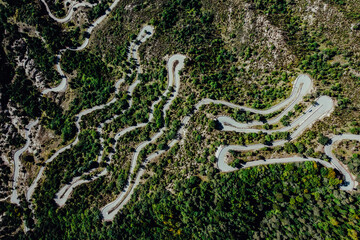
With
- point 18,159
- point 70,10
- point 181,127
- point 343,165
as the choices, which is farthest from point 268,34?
point 18,159

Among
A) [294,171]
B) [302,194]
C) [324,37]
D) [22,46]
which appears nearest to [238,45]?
[324,37]

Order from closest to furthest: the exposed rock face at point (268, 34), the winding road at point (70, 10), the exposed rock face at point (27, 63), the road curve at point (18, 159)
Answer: the exposed rock face at point (268, 34), the winding road at point (70, 10), the exposed rock face at point (27, 63), the road curve at point (18, 159)

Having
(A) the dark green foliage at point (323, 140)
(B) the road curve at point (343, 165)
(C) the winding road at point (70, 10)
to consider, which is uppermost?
(C) the winding road at point (70, 10)

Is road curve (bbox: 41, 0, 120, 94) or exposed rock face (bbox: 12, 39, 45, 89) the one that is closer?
road curve (bbox: 41, 0, 120, 94)

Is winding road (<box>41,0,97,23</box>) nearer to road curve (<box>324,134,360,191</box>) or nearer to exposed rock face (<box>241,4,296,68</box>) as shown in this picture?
exposed rock face (<box>241,4,296,68</box>)

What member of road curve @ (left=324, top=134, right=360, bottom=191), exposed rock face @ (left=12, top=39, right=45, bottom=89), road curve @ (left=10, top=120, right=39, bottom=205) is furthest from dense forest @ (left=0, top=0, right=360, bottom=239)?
road curve @ (left=10, top=120, right=39, bottom=205)

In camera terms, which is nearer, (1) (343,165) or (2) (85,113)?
(1) (343,165)

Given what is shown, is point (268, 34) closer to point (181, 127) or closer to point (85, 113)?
point (181, 127)

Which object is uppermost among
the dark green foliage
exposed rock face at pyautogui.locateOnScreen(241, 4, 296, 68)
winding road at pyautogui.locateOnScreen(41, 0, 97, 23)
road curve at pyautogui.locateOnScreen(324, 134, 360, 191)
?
winding road at pyautogui.locateOnScreen(41, 0, 97, 23)

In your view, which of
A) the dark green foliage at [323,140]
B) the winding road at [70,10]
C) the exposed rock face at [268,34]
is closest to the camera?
the dark green foliage at [323,140]

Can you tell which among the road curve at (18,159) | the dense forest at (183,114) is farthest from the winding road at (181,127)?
the dense forest at (183,114)

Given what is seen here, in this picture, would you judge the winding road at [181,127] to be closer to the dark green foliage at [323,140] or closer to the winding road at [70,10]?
the winding road at [70,10]
